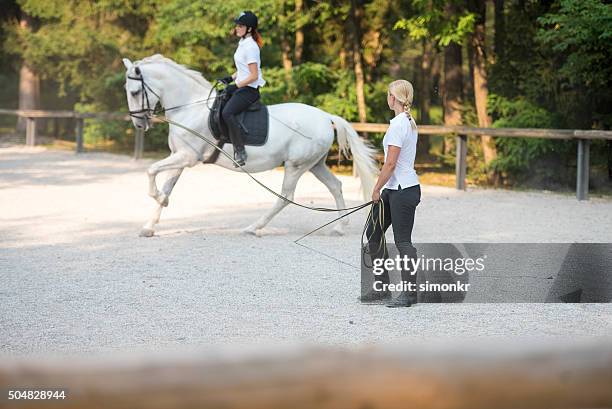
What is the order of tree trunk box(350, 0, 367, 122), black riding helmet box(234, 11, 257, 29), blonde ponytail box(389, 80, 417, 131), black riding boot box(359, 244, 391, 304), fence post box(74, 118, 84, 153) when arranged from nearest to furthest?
blonde ponytail box(389, 80, 417, 131), black riding boot box(359, 244, 391, 304), black riding helmet box(234, 11, 257, 29), tree trunk box(350, 0, 367, 122), fence post box(74, 118, 84, 153)

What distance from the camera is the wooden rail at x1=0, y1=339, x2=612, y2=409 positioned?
1.92 m

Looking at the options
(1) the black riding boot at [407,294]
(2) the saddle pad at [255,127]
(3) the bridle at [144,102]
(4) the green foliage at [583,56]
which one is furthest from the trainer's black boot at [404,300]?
(4) the green foliage at [583,56]

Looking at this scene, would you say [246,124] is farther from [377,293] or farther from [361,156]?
[377,293]

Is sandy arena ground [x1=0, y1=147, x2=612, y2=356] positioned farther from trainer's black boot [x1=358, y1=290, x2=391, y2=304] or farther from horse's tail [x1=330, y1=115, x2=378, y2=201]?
horse's tail [x1=330, y1=115, x2=378, y2=201]

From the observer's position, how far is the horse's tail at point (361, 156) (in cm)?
1133

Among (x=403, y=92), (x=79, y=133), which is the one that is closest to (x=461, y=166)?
(x=403, y=92)

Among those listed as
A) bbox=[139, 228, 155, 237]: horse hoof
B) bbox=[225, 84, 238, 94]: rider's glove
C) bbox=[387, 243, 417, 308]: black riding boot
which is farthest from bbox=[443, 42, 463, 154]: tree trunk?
bbox=[387, 243, 417, 308]: black riding boot

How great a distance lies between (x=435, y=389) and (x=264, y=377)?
362mm

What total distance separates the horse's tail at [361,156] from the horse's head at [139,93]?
233cm

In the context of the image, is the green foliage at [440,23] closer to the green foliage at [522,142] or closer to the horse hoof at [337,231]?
the green foliage at [522,142]

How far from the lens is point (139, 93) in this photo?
11656 mm

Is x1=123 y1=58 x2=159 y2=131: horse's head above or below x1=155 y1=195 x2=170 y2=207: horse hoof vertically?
above

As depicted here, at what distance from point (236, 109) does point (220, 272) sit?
9.52ft

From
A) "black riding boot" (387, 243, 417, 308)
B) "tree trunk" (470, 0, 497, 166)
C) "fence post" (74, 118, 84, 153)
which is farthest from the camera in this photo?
"fence post" (74, 118, 84, 153)
